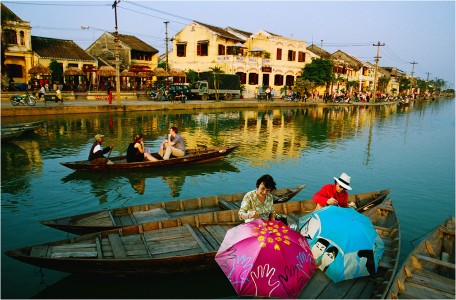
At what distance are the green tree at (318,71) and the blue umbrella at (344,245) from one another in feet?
150

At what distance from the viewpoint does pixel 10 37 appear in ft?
109

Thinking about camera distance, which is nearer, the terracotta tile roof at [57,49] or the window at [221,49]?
the terracotta tile roof at [57,49]

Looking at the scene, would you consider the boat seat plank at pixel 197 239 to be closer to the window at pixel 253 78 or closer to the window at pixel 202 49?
the window at pixel 202 49

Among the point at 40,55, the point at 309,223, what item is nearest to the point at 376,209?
the point at 309,223

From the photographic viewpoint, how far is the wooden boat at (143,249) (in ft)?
17.5

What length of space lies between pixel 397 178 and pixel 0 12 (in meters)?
33.6

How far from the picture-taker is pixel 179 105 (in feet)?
103

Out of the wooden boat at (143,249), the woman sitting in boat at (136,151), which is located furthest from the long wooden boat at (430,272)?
the woman sitting in boat at (136,151)

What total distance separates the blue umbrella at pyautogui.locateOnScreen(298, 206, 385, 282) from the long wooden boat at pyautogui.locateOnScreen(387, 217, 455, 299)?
46 cm

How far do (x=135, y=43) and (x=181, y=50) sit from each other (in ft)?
22.9

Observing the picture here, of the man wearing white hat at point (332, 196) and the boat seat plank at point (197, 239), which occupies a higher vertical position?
the man wearing white hat at point (332, 196)

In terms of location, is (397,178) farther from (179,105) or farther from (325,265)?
(179,105)

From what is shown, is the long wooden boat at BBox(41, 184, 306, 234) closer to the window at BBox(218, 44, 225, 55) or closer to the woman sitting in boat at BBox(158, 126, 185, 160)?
the woman sitting in boat at BBox(158, 126, 185, 160)

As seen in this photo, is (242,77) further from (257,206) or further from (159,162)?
(257,206)
